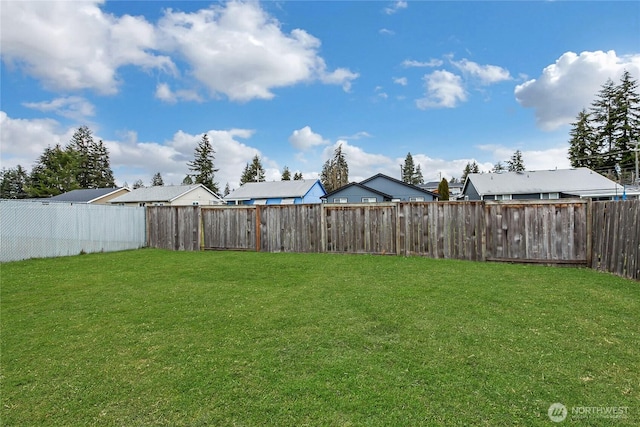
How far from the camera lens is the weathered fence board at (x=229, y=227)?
11.1 metres

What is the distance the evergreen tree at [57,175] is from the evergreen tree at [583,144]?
2436 inches

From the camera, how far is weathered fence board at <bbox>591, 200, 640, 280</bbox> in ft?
18.6

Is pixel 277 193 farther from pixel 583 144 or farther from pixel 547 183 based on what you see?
pixel 583 144

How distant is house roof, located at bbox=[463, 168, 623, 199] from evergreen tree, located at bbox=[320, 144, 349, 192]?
28782 mm

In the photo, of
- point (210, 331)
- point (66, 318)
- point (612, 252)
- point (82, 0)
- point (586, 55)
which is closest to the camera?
point (210, 331)

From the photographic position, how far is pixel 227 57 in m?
11.3

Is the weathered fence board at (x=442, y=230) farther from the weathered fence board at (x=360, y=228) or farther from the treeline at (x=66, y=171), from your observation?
the treeline at (x=66, y=171)

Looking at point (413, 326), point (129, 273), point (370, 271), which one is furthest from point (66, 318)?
point (370, 271)

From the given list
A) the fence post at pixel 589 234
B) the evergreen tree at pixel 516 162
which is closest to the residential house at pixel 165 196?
the fence post at pixel 589 234

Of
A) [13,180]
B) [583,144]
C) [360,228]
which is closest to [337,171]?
[583,144]

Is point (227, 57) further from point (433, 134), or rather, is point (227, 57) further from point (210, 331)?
point (433, 134)

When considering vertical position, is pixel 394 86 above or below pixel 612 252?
above

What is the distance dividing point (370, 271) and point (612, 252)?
4899 mm

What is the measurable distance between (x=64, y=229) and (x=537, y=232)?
46.4ft
